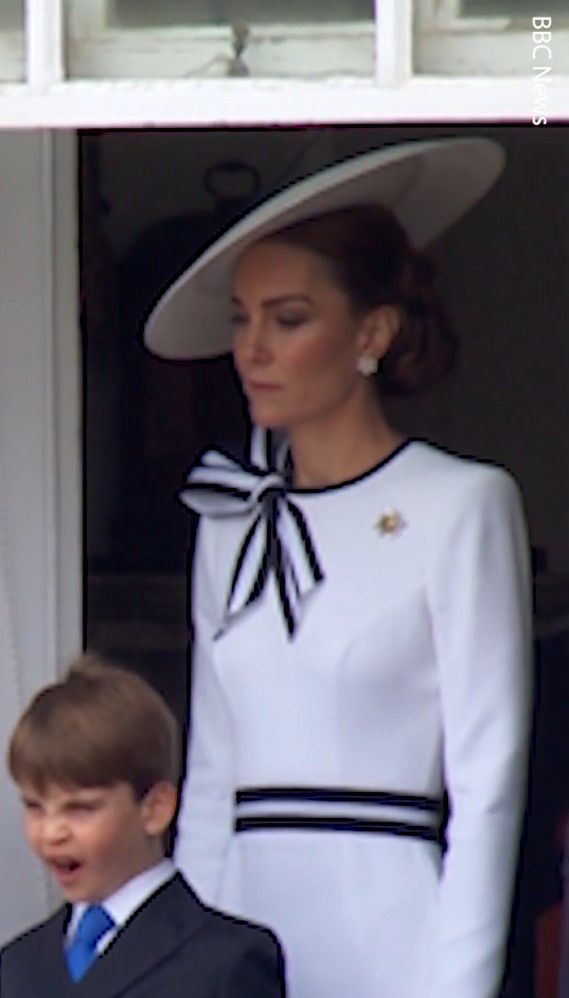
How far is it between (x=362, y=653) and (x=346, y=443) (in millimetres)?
254

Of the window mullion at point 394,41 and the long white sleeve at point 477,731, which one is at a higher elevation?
the window mullion at point 394,41

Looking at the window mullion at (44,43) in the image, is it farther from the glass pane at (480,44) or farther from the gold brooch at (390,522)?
the gold brooch at (390,522)

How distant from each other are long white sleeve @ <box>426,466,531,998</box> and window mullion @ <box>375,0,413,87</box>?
1.97 ft

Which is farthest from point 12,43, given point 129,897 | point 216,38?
point 129,897

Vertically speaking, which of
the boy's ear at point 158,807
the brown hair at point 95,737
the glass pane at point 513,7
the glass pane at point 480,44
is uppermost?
the glass pane at point 513,7

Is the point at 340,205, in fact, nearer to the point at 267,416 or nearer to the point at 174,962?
the point at 267,416

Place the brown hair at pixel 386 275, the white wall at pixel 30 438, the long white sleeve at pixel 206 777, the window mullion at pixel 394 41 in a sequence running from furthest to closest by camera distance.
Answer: the white wall at pixel 30 438 < the long white sleeve at pixel 206 777 < the brown hair at pixel 386 275 < the window mullion at pixel 394 41

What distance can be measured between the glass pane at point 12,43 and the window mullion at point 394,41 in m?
0.35

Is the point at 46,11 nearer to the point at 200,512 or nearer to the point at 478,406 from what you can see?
the point at 200,512

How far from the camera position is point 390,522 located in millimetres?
3426

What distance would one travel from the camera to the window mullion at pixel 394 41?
2.91 meters

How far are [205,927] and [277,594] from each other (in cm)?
51

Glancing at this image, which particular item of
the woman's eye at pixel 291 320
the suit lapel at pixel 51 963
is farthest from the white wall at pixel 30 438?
the suit lapel at pixel 51 963

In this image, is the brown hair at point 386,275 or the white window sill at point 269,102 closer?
the white window sill at point 269,102
